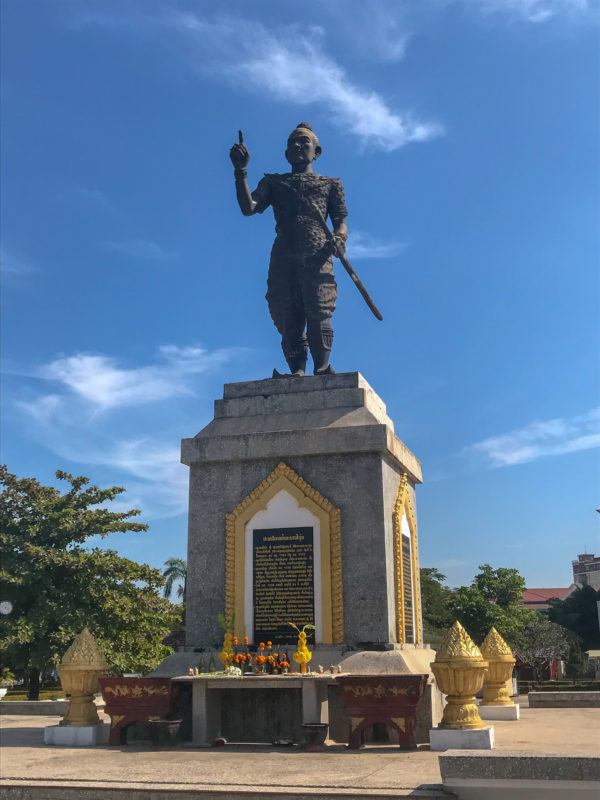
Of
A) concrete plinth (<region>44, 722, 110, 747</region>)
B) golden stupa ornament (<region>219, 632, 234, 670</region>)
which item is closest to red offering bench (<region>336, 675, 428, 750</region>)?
golden stupa ornament (<region>219, 632, 234, 670</region>)

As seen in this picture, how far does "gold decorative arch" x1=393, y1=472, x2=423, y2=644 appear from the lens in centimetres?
994

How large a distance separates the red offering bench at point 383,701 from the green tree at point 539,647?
116ft

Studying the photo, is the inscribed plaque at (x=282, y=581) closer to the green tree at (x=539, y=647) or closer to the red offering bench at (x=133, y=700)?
the red offering bench at (x=133, y=700)

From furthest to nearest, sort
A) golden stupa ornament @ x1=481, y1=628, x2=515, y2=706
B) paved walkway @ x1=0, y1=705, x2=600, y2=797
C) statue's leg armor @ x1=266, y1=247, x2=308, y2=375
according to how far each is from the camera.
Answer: statue's leg armor @ x1=266, y1=247, x2=308, y2=375
golden stupa ornament @ x1=481, y1=628, x2=515, y2=706
paved walkway @ x1=0, y1=705, x2=600, y2=797

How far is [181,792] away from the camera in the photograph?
19.3 feet

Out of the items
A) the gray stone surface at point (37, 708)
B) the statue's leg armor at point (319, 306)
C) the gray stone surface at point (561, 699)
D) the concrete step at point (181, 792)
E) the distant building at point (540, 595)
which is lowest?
the gray stone surface at point (37, 708)

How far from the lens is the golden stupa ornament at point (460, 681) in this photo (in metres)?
7.82

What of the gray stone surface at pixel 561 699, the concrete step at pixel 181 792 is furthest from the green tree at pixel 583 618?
the concrete step at pixel 181 792

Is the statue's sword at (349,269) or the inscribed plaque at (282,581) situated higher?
the statue's sword at (349,269)

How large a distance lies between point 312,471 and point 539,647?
34.6 metres

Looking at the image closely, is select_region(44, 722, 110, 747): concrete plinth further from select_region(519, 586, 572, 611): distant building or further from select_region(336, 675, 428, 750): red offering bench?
select_region(519, 586, 572, 611): distant building

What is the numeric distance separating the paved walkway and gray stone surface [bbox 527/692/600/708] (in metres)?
4.30

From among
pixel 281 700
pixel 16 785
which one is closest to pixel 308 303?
pixel 281 700

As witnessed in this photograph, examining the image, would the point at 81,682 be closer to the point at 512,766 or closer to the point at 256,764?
the point at 256,764
